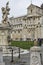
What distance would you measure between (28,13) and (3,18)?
67.1 m

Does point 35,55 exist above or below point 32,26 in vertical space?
below

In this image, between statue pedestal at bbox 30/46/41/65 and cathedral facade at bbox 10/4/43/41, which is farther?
cathedral facade at bbox 10/4/43/41

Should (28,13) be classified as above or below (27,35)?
above

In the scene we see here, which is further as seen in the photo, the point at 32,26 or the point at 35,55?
the point at 32,26

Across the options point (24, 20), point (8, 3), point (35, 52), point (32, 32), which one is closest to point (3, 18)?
point (8, 3)

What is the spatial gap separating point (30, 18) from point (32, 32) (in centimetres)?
664

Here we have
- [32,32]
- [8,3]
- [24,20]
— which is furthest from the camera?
[24,20]

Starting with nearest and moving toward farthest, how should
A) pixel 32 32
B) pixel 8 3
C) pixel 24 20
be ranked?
pixel 8 3 → pixel 32 32 → pixel 24 20

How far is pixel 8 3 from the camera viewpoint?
914 inches

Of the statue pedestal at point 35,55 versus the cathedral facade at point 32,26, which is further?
the cathedral facade at point 32,26

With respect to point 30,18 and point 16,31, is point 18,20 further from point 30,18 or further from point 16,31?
point 30,18

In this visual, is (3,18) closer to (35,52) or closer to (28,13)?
(35,52)

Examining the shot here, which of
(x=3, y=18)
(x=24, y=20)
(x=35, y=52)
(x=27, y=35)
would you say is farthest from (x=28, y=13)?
(x=35, y=52)

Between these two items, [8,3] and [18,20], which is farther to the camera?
[18,20]
